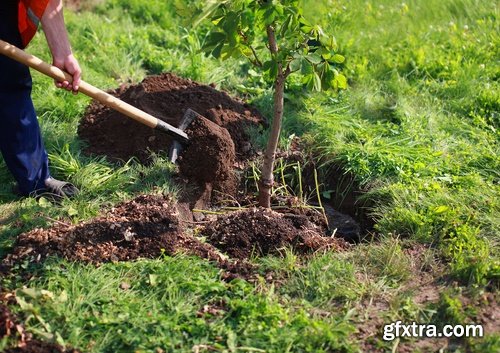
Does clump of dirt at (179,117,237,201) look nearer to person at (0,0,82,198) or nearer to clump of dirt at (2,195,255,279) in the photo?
clump of dirt at (2,195,255,279)

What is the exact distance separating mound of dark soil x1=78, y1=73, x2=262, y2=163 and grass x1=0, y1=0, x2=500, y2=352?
138 millimetres

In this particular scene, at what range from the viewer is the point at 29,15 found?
4.23 m

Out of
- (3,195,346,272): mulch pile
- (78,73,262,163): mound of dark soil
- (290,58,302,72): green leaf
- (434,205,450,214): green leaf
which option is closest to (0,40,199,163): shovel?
(78,73,262,163): mound of dark soil

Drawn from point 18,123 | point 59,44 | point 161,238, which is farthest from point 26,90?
point 161,238

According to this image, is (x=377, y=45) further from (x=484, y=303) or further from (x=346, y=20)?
(x=484, y=303)

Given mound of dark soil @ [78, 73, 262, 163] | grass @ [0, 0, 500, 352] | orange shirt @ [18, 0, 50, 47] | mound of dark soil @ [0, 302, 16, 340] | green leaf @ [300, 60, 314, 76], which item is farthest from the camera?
mound of dark soil @ [78, 73, 262, 163]

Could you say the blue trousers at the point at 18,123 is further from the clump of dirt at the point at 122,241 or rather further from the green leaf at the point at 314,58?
the green leaf at the point at 314,58

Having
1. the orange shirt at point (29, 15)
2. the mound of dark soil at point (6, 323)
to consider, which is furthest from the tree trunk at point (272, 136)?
the mound of dark soil at point (6, 323)

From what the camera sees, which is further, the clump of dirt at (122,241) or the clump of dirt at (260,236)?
the clump of dirt at (260,236)

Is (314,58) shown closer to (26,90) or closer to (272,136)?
(272,136)

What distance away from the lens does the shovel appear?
4.13 m

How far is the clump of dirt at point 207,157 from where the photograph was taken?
483cm

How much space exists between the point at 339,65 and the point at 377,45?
0.47 metres

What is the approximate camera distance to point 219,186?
4.92 metres
